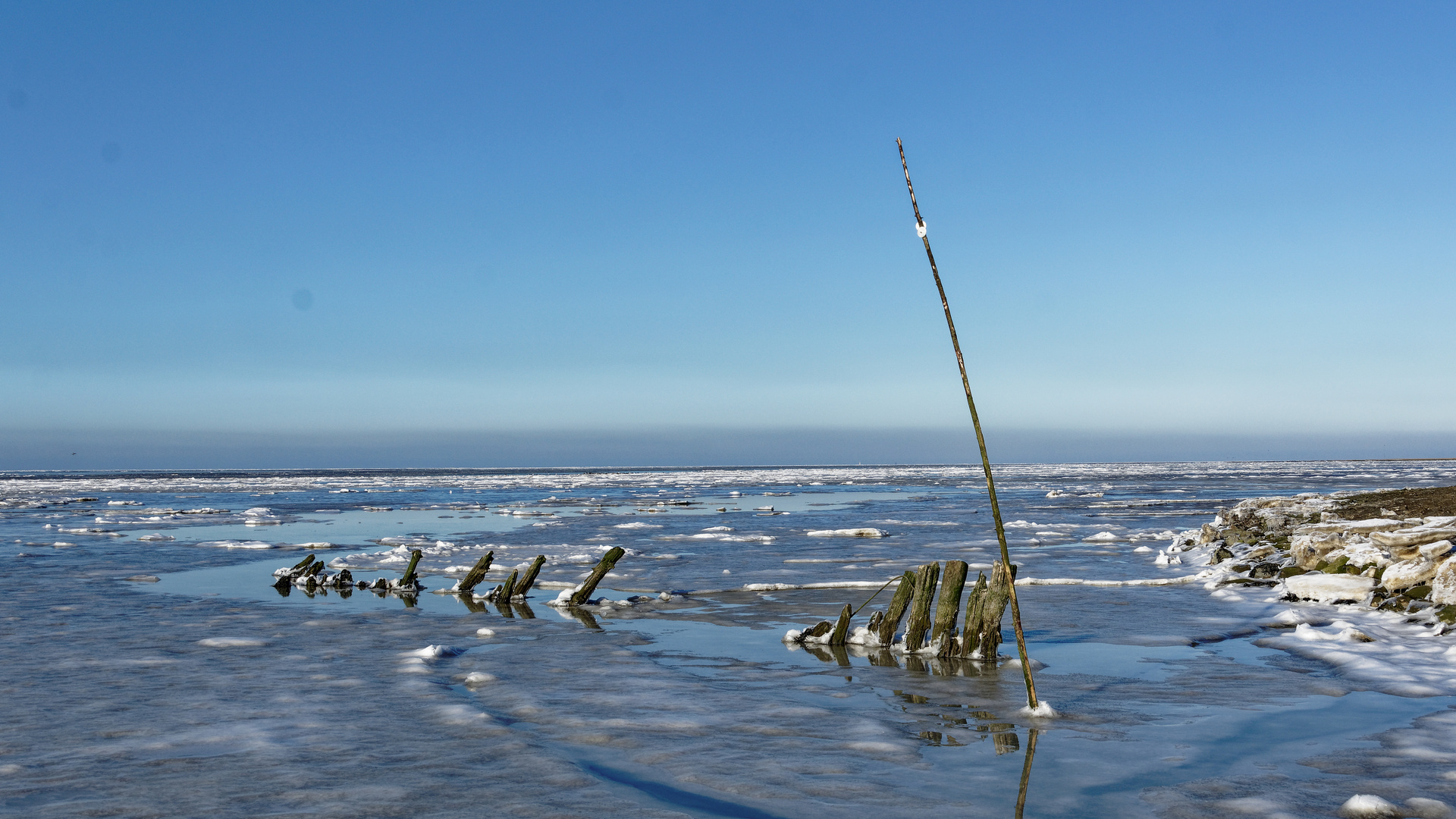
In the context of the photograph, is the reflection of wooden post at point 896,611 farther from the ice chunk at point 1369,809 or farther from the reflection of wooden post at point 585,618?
the ice chunk at point 1369,809

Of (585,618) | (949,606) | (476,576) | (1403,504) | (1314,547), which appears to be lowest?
(585,618)

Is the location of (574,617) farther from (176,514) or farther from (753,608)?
(176,514)

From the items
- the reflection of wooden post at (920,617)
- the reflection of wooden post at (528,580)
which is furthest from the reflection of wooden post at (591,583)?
the reflection of wooden post at (920,617)

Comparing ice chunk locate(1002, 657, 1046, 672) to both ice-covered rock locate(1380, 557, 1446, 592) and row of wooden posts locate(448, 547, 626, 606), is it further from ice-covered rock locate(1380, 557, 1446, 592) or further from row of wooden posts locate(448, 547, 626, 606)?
row of wooden posts locate(448, 547, 626, 606)

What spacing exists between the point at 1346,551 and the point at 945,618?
7440mm

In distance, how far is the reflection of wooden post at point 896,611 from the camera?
33.7ft

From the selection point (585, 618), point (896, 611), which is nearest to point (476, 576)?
point (585, 618)

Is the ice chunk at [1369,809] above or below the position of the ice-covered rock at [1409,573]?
below

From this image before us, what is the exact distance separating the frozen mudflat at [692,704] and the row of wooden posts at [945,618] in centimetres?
35

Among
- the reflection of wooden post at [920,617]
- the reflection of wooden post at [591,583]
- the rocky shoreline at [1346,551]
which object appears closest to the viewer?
the reflection of wooden post at [920,617]

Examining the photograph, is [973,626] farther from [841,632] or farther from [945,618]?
[841,632]

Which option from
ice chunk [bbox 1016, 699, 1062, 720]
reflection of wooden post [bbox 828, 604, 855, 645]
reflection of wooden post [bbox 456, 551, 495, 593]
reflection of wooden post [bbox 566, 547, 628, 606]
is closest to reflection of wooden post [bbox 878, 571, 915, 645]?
reflection of wooden post [bbox 828, 604, 855, 645]

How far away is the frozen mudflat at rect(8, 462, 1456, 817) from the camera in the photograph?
5496 mm

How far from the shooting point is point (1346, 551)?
527 inches
